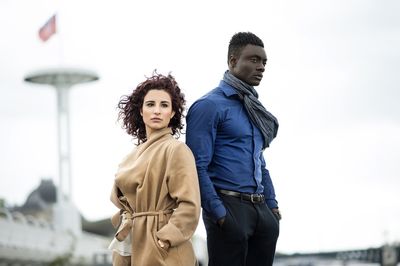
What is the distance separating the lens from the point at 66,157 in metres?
76.8

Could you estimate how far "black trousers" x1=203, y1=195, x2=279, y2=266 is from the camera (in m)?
6.39

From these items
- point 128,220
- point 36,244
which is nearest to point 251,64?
point 128,220

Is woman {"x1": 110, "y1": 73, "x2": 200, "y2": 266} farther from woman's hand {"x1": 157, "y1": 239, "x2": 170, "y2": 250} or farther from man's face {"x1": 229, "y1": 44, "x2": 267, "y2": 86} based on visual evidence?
man's face {"x1": 229, "y1": 44, "x2": 267, "y2": 86}

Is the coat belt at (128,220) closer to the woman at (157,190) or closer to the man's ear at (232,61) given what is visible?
the woman at (157,190)

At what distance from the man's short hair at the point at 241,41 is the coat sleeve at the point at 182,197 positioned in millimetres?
719

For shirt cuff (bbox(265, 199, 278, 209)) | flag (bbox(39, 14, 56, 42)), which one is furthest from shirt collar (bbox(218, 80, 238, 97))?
flag (bbox(39, 14, 56, 42))

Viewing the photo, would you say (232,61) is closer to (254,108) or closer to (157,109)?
(254,108)

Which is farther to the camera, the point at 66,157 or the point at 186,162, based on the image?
the point at 66,157

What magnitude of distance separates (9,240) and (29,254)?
11540 mm

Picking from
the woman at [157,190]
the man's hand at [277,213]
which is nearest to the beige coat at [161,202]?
the woman at [157,190]

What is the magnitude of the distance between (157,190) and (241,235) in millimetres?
514

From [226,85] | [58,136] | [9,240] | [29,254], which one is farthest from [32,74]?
[226,85]

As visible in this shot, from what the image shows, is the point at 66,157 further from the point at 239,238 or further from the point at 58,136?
the point at 239,238

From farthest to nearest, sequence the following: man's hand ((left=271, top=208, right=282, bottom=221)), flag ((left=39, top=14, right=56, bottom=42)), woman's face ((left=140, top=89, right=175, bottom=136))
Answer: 1. flag ((left=39, top=14, right=56, bottom=42))
2. man's hand ((left=271, top=208, right=282, bottom=221))
3. woman's face ((left=140, top=89, right=175, bottom=136))
